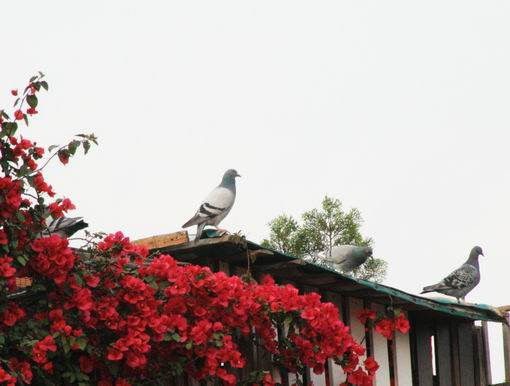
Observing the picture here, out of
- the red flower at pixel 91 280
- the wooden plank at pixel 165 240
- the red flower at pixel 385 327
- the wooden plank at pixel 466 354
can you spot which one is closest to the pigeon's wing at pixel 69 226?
the wooden plank at pixel 165 240

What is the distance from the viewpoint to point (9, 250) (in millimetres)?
6750

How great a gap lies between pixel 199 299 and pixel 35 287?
1.10 metres

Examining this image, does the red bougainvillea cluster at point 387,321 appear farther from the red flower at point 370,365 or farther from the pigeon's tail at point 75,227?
the pigeon's tail at point 75,227

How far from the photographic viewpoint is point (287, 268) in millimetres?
8438

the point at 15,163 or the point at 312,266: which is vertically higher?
the point at 15,163

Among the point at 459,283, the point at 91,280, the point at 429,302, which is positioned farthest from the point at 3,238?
A: the point at 459,283

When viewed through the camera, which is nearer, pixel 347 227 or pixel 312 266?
pixel 312 266

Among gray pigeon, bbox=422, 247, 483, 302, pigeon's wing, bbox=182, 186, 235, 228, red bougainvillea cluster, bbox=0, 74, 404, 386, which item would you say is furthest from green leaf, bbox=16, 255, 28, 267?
gray pigeon, bbox=422, 247, 483, 302

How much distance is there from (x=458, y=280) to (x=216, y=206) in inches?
140

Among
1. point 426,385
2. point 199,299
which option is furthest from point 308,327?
point 426,385

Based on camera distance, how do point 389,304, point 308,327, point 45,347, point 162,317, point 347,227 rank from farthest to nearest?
point 347,227, point 389,304, point 308,327, point 162,317, point 45,347

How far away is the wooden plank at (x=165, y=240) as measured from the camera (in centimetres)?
825

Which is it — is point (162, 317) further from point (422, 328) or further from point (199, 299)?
point (422, 328)

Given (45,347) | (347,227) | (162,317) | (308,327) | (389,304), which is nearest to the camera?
(45,347)
